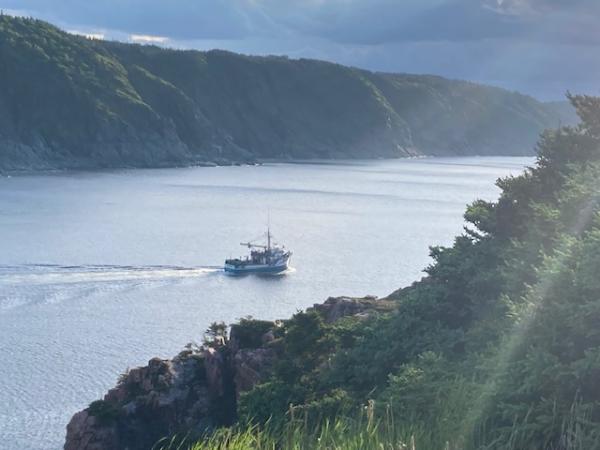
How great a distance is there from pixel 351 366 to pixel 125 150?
142107 millimetres

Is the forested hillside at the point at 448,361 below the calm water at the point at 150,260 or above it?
above

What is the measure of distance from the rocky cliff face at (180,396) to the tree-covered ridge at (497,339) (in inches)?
Result: 53.9

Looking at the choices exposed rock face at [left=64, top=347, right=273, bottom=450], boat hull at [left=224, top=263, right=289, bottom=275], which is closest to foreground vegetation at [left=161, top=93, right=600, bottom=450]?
exposed rock face at [left=64, top=347, right=273, bottom=450]

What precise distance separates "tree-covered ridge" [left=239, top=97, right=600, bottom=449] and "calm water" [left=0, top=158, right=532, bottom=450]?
13464 mm

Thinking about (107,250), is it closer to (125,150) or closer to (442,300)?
(442,300)

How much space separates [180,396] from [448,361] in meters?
12.6

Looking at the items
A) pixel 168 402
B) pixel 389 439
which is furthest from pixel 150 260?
pixel 389 439

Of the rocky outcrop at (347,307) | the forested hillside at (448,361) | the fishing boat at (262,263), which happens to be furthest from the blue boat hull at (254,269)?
the rocky outcrop at (347,307)

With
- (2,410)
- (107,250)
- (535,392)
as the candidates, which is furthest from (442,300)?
(107,250)

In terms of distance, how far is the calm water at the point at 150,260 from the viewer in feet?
128

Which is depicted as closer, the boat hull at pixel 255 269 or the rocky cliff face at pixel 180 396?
the rocky cliff face at pixel 180 396

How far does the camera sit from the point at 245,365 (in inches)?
1073

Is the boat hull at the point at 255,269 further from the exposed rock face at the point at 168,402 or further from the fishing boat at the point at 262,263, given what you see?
the exposed rock face at the point at 168,402

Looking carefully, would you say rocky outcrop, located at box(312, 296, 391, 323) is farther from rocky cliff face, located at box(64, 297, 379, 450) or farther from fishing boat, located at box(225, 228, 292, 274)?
fishing boat, located at box(225, 228, 292, 274)
